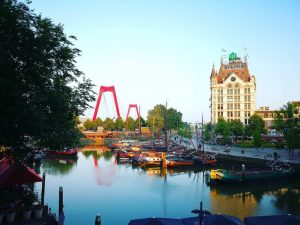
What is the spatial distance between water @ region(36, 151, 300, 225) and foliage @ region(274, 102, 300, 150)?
10075 mm

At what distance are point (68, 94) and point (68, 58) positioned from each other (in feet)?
7.80

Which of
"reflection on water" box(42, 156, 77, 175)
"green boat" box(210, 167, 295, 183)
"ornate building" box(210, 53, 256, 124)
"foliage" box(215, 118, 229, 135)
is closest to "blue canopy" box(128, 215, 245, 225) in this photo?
"green boat" box(210, 167, 295, 183)

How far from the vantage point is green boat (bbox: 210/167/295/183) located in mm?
41438

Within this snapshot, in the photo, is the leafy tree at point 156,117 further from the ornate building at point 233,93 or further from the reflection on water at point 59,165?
the reflection on water at point 59,165

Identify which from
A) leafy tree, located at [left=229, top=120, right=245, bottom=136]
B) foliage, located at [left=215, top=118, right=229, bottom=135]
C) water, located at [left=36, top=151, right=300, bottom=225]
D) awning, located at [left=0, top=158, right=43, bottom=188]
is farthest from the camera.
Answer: foliage, located at [left=215, top=118, right=229, bottom=135]

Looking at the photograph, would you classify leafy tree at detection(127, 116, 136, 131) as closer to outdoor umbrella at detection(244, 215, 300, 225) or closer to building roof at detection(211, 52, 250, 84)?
building roof at detection(211, 52, 250, 84)

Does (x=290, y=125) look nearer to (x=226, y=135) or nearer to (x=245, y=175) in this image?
(x=245, y=175)

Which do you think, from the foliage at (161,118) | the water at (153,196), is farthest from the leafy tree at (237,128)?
the foliage at (161,118)

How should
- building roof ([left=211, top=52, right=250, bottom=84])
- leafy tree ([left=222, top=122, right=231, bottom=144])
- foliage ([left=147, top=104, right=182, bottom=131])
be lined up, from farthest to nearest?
foliage ([left=147, top=104, right=182, bottom=131]) → building roof ([left=211, top=52, right=250, bottom=84]) → leafy tree ([left=222, top=122, right=231, bottom=144])

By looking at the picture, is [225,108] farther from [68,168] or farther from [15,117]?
[15,117]

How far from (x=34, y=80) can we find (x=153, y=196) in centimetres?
2311

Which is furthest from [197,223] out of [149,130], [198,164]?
[149,130]

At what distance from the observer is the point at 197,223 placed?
17781 millimetres

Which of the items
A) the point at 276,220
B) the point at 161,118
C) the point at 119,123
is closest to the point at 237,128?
the point at 161,118
